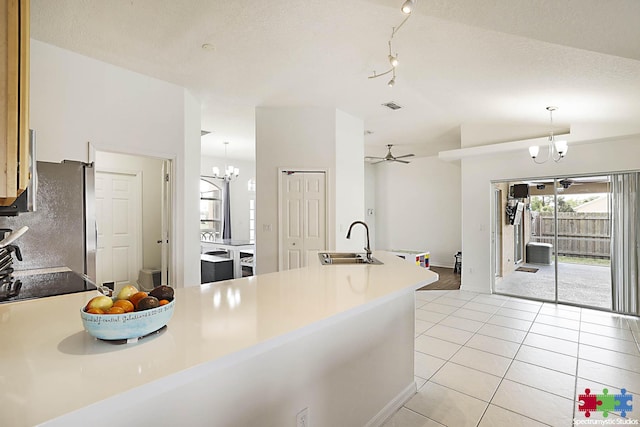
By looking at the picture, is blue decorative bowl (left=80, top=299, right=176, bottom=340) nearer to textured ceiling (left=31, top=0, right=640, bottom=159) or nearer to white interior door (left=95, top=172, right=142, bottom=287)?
textured ceiling (left=31, top=0, right=640, bottom=159)

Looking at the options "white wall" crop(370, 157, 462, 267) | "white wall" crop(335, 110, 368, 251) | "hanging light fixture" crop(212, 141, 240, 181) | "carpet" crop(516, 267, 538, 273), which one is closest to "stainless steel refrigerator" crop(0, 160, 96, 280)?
"white wall" crop(335, 110, 368, 251)

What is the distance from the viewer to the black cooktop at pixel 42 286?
1687mm

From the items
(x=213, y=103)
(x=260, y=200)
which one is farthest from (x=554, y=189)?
(x=213, y=103)

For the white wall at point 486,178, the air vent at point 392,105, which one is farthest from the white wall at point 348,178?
the white wall at point 486,178

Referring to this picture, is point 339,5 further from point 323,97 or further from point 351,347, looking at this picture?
point 351,347

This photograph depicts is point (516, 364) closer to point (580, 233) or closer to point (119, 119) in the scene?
point (580, 233)

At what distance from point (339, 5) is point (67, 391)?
2.65 m

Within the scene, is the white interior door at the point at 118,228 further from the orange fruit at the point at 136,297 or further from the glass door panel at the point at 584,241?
the glass door panel at the point at 584,241

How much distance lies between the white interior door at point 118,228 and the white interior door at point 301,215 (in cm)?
248

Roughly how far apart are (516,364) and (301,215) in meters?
3.02

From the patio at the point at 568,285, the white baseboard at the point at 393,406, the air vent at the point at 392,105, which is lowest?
the white baseboard at the point at 393,406

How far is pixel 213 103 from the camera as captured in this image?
14.5ft

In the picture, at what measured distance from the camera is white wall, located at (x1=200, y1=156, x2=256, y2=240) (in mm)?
8359

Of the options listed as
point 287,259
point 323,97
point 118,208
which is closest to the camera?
point 323,97
